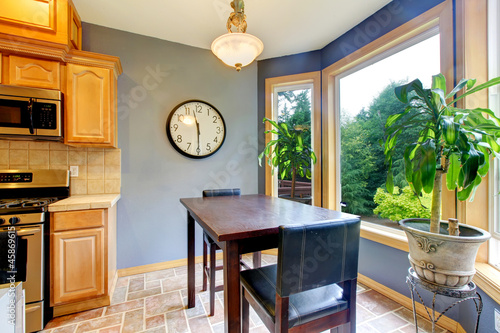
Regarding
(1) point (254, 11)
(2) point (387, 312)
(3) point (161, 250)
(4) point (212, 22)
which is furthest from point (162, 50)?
(2) point (387, 312)

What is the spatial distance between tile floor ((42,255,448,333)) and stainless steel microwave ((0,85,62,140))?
1.55 m

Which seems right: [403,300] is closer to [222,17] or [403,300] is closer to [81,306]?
[81,306]

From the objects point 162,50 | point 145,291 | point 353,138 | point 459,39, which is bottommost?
point 145,291

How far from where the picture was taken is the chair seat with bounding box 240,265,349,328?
1030mm

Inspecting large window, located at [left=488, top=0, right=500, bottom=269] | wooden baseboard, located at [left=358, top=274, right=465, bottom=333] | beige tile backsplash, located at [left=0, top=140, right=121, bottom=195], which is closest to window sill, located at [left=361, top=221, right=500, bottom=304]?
large window, located at [left=488, top=0, right=500, bottom=269]

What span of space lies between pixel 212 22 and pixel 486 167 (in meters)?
2.51

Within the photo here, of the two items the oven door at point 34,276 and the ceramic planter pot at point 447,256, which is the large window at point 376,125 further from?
the oven door at point 34,276

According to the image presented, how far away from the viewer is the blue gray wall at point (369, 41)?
1508mm

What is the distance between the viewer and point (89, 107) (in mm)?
2119

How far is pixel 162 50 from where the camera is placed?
8.85 ft

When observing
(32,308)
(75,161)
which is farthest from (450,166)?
(75,161)

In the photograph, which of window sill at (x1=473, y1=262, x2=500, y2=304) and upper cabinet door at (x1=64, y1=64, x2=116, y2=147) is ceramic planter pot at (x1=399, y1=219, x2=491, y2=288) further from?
upper cabinet door at (x1=64, y1=64, x2=116, y2=147)

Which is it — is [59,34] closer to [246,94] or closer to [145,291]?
[246,94]

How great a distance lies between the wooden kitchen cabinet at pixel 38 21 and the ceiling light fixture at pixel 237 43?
4.59 feet
